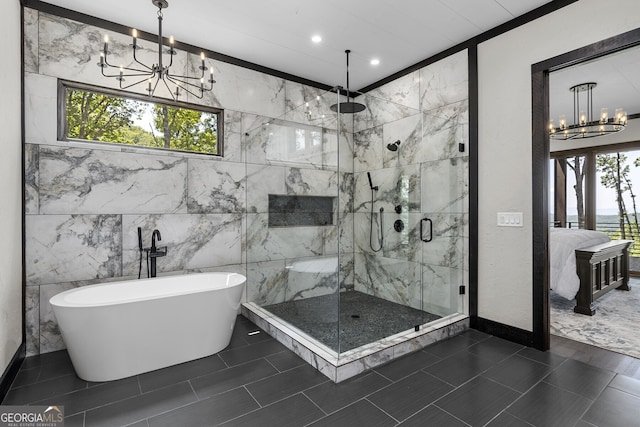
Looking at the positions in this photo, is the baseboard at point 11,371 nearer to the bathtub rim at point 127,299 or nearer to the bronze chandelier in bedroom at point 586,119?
the bathtub rim at point 127,299

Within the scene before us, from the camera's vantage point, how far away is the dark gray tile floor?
1685mm

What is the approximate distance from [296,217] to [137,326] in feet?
5.28

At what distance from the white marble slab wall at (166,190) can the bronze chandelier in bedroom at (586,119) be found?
2949 millimetres

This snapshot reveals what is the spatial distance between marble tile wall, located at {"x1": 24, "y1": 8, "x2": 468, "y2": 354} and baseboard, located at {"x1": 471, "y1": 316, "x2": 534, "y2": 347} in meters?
0.26

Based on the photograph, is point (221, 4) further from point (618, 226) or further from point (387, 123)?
point (618, 226)

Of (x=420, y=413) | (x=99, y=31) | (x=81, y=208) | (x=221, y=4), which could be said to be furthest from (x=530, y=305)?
(x=99, y=31)

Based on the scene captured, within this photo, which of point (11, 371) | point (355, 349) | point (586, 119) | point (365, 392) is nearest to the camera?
point (365, 392)

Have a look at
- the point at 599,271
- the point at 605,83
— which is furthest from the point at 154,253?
the point at 605,83

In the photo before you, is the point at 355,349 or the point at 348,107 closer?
the point at 355,349

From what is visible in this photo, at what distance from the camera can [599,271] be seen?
12.0 feet

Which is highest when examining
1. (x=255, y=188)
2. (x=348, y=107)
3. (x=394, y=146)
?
(x=348, y=107)

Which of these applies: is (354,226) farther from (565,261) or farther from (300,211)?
(565,261)

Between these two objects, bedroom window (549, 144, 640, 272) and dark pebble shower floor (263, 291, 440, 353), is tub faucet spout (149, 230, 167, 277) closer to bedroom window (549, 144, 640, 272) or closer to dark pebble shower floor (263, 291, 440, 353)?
dark pebble shower floor (263, 291, 440, 353)

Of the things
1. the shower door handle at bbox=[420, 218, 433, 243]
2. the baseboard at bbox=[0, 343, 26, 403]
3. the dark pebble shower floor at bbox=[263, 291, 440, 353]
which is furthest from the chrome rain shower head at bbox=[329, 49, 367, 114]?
the baseboard at bbox=[0, 343, 26, 403]
